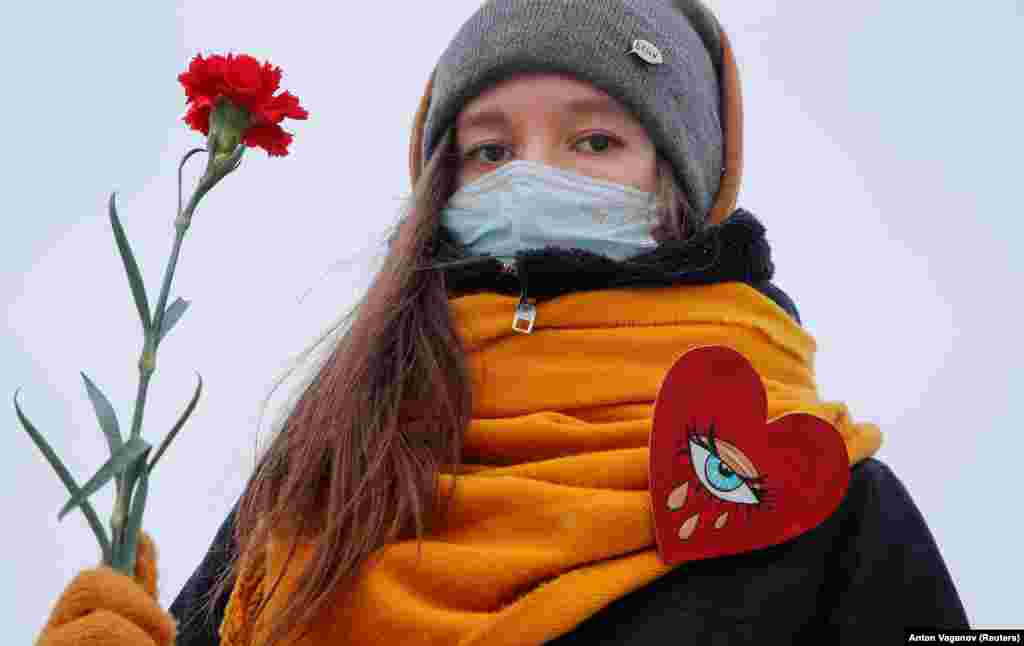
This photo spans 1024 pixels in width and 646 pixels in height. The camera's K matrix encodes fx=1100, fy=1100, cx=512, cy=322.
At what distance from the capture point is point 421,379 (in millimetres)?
1636

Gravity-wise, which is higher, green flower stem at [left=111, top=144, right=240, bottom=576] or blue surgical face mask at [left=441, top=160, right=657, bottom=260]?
blue surgical face mask at [left=441, top=160, right=657, bottom=260]

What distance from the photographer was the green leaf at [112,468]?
3.55 ft

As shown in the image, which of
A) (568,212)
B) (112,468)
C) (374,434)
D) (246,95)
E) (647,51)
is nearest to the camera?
(112,468)

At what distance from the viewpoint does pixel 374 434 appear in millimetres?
1552

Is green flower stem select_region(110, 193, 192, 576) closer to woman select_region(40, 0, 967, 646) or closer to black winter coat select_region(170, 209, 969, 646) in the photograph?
woman select_region(40, 0, 967, 646)

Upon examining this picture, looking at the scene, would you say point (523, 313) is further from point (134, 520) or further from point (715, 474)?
point (134, 520)

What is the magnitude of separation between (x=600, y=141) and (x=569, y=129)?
5cm

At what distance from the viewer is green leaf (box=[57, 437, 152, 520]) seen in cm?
A: 108

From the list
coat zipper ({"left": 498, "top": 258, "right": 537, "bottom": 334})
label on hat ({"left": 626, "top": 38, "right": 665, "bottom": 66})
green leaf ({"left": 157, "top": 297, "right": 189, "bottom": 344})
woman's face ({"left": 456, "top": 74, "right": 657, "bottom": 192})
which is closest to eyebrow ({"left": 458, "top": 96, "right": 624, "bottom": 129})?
woman's face ({"left": 456, "top": 74, "right": 657, "bottom": 192})

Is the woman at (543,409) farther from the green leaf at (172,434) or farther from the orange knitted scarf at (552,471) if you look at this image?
the green leaf at (172,434)

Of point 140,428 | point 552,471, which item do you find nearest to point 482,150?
point 552,471

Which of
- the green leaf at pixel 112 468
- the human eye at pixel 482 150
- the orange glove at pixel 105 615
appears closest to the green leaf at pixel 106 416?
the green leaf at pixel 112 468

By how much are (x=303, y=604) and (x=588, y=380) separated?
19.3 inches

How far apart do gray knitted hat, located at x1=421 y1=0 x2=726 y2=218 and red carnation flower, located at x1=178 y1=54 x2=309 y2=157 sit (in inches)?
21.4
